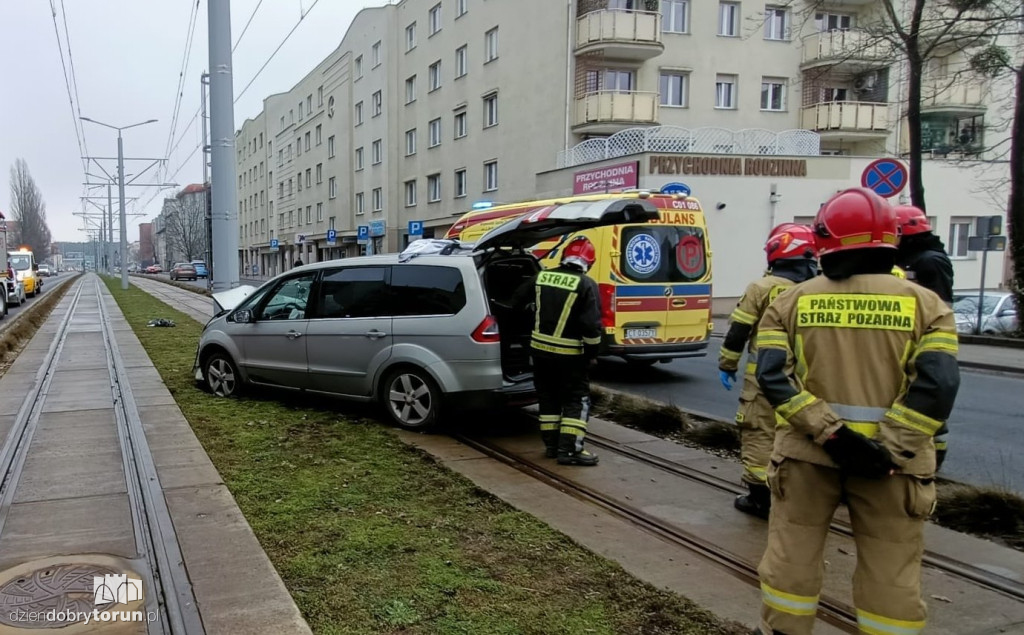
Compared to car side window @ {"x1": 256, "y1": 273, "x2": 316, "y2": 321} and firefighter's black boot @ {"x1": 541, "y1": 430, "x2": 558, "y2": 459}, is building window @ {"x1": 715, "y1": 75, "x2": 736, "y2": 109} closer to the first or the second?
car side window @ {"x1": 256, "y1": 273, "x2": 316, "y2": 321}

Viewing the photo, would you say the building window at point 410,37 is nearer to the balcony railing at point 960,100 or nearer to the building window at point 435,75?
the building window at point 435,75

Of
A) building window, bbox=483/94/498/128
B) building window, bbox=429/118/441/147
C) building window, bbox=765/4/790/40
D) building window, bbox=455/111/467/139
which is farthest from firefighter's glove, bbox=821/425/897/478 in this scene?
building window, bbox=429/118/441/147

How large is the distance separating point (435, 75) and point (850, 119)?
64.4 ft

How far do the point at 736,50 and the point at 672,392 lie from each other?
73.8 feet

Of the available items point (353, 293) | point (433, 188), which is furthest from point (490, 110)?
point (353, 293)

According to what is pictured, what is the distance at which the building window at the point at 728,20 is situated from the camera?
91.8 feet

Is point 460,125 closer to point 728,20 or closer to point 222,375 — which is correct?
point 728,20

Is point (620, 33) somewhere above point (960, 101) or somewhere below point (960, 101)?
above

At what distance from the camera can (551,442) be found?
5965 millimetres

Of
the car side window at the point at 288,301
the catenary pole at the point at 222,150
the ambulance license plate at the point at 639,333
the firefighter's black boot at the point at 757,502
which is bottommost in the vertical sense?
the firefighter's black boot at the point at 757,502

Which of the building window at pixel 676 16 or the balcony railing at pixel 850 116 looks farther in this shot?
the balcony railing at pixel 850 116

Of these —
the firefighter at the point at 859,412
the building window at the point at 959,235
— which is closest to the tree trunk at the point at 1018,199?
the building window at the point at 959,235

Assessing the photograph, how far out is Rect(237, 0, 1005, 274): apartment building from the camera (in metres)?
25.7

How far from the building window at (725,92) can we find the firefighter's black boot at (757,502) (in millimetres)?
26089
